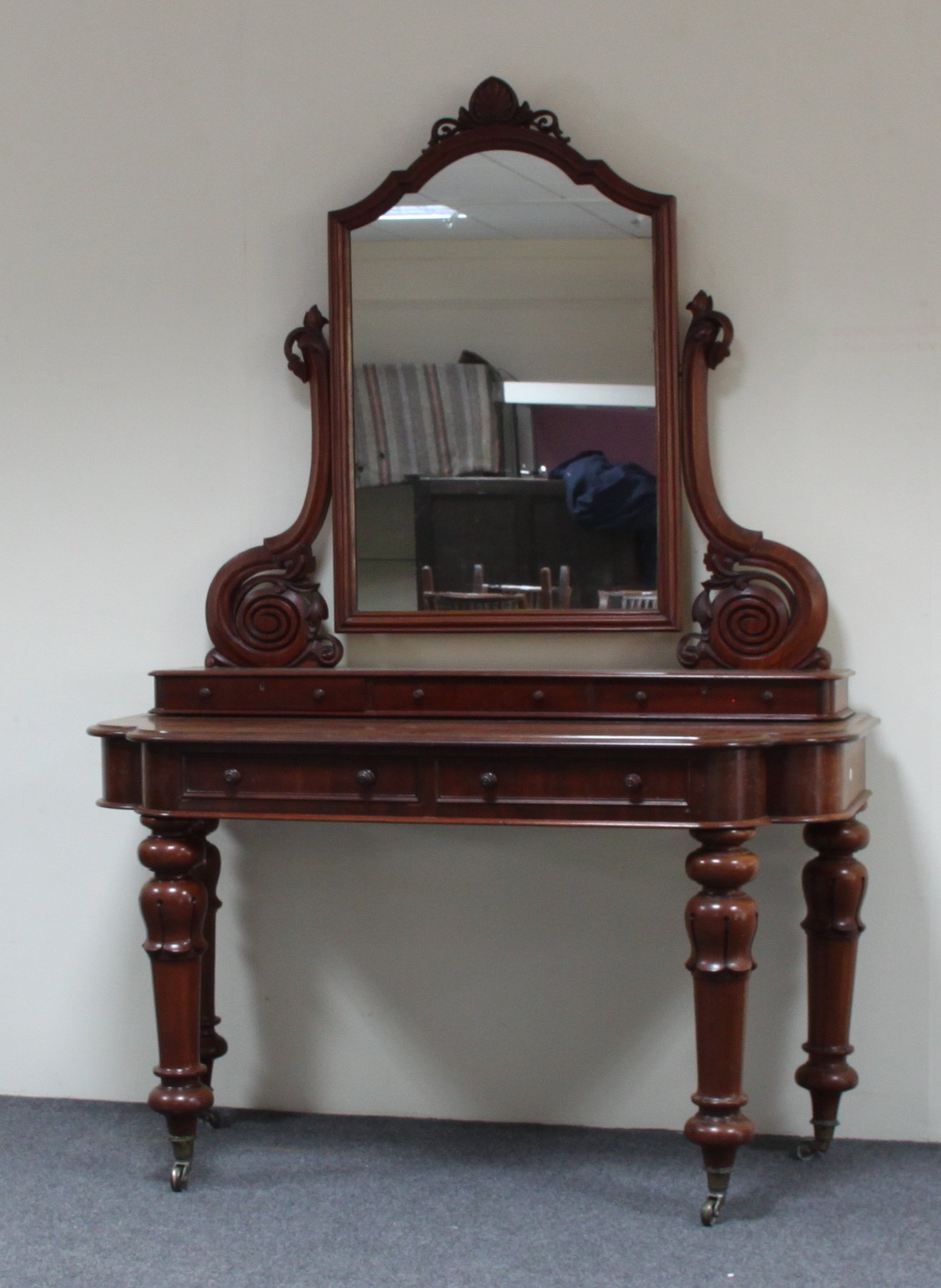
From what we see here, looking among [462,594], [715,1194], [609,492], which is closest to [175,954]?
[462,594]

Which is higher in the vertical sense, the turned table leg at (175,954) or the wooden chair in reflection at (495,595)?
the wooden chair in reflection at (495,595)

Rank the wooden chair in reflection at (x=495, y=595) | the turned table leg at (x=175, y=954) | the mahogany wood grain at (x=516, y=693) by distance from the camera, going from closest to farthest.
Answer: the turned table leg at (x=175, y=954) → the mahogany wood grain at (x=516, y=693) → the wooden chair in reflection at (x=495, y=595)

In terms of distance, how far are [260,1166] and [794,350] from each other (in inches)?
78.4

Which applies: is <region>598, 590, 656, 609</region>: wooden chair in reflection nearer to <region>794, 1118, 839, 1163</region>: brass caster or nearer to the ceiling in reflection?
the ceiling in reflection

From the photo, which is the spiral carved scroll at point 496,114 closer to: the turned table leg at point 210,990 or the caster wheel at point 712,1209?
the turned table leg at point 210,990

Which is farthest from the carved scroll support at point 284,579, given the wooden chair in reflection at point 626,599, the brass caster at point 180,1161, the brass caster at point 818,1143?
the brass caster at point 818,1143

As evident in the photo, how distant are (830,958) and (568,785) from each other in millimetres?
743

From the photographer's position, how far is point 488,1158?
2.77 meters

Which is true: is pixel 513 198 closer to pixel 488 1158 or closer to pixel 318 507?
pixel 318 507

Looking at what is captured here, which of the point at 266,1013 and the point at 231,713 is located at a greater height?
the point at 231,713

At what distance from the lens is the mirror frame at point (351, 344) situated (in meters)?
2.83

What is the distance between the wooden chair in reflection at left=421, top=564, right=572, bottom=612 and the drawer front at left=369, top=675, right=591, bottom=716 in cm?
23

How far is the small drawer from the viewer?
234 centimetres

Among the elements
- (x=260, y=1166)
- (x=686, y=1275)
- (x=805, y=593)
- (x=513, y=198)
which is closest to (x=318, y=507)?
(x=513, y=198)
